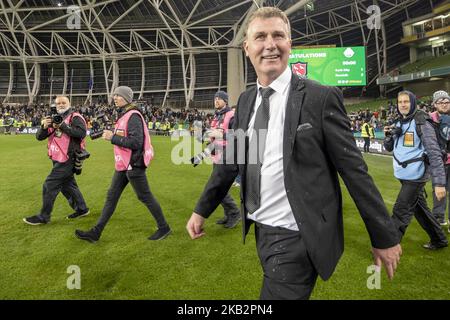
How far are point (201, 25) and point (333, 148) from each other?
36626 millimetres

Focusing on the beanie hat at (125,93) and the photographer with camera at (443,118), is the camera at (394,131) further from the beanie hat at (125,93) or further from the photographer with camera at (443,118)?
the beanie hat at (125,93)

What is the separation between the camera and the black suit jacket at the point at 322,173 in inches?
61.5

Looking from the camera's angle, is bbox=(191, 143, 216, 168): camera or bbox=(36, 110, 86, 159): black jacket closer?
bbox=(191, 143, 216, 168): camera

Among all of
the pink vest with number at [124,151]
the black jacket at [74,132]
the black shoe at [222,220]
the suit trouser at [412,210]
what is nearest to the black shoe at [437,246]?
the suit trouser at [412,210]

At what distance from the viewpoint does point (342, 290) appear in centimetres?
313

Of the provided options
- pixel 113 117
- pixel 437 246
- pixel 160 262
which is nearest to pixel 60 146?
pixel 160 262

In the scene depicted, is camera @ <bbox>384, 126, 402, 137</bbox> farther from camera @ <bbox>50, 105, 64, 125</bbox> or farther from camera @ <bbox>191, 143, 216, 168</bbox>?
camera @ <bbox>50, 105, 64, 125</bbox>

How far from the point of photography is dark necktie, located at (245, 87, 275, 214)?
5.72 ft

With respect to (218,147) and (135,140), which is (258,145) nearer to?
(135,140)

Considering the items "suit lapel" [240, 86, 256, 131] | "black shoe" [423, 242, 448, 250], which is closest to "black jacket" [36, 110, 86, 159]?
"suit lapel" [240, 86, 256, 131]

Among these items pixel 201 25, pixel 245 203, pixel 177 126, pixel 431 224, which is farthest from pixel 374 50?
pixel 245 203

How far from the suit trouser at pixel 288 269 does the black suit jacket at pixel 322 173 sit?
68mm

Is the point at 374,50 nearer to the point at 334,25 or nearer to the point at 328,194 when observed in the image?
the point at 334,25

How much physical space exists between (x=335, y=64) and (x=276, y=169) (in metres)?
16.6
